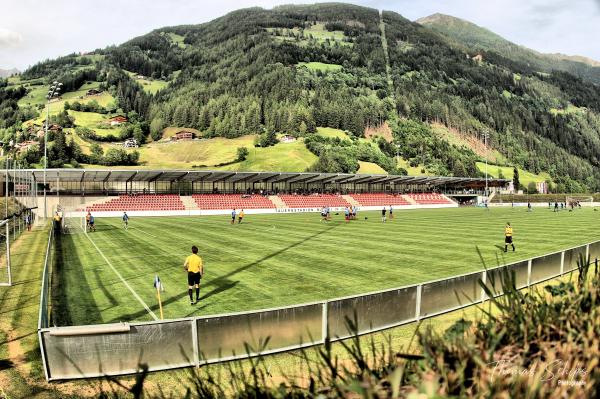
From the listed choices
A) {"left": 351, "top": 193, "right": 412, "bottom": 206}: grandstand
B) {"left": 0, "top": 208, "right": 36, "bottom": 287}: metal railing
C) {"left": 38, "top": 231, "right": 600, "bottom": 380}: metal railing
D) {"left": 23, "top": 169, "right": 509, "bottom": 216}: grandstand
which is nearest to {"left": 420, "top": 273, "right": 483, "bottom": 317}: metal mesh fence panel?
{"left": 38, "top": 231, "right": 600, "bottom": 380}: metal railing

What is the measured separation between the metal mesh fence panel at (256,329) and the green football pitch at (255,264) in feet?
12.7

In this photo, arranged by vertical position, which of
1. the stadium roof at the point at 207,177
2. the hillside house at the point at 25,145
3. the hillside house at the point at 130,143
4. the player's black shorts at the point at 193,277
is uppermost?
the hillside house at the point at 130,143

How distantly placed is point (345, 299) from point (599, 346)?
27.7 ft

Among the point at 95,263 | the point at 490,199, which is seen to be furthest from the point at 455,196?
the point at 95,263

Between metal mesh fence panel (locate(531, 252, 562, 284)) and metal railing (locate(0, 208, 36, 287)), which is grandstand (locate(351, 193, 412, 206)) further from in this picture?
metal mesh fence panel (locate(531, 252, 562, 284))

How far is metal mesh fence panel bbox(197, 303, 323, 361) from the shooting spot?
32.9 feet

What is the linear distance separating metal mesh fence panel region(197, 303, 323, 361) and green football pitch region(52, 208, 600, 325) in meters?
3.87

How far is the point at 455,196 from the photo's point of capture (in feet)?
364

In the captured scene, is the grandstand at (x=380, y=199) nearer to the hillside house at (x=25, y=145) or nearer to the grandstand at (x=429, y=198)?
the grandstand at (x=429, y=198)

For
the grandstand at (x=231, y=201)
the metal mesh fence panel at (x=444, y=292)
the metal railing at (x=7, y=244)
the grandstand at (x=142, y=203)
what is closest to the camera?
the metal mesh fence panel at (x=444, y=292)

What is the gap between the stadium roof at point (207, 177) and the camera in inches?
2554

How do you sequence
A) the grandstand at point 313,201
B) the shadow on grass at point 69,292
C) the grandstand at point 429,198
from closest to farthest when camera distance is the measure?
the shadow on grass at point 69,292
the grandstand at point 313,201
the grandstand at point 429,198

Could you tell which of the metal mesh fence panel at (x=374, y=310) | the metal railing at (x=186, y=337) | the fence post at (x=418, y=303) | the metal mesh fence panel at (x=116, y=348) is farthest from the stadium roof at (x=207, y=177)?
the fence post at (x=418, y=303)

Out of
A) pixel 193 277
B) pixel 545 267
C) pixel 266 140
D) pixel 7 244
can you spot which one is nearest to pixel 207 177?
pixel 7 244
